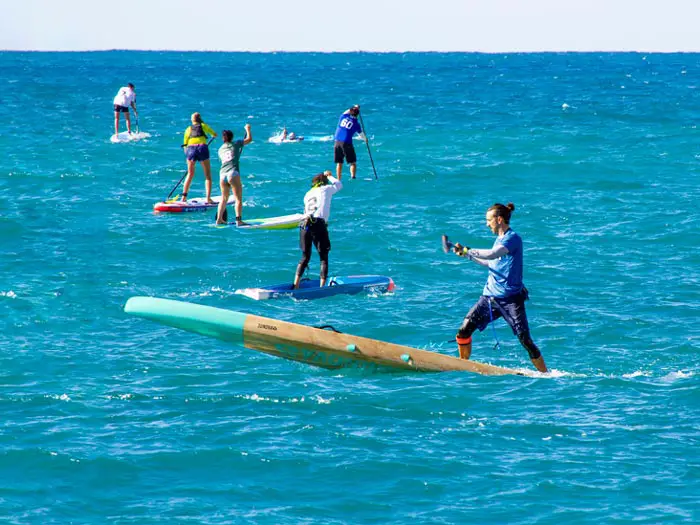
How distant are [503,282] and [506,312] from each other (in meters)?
0.35

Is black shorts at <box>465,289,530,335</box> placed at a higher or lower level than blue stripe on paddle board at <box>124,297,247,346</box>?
higher

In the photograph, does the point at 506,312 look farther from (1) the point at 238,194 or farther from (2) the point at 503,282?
(1) the point at 238,194

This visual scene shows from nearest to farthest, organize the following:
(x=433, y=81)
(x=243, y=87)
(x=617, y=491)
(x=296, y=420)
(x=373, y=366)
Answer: (x=617, y=491) < (x=296, y=420) < (x=373, y=366) < (x=243, y=87) < (x=433, y=81)

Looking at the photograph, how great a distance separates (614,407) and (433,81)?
3008 inches

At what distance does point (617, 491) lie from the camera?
10094mm

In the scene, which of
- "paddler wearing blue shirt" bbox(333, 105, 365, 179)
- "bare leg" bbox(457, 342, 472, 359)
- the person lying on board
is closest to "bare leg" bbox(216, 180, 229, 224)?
"paddler wearing blue shirt" bbox(333, 105, 365, 179)

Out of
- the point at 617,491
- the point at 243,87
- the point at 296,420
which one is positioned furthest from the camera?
the point at 243,87

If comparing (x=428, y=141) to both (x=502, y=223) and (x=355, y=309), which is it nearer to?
(x=355, y=309)

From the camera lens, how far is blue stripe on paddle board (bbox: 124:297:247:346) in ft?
43.7

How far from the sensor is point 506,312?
41.9ft

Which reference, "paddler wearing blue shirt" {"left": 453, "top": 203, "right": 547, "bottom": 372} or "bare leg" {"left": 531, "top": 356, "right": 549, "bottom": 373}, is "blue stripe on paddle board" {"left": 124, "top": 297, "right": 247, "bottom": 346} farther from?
"bare leg" {"left": 531, "top": 356, "right": 549, "bottom": 373}

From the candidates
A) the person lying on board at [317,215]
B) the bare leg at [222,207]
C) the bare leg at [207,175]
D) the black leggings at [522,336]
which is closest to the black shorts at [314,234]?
the person lying on board at [317,215]

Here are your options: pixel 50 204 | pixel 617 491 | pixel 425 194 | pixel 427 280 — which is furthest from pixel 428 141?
pixel 617 491

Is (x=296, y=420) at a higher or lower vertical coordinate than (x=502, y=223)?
lower
